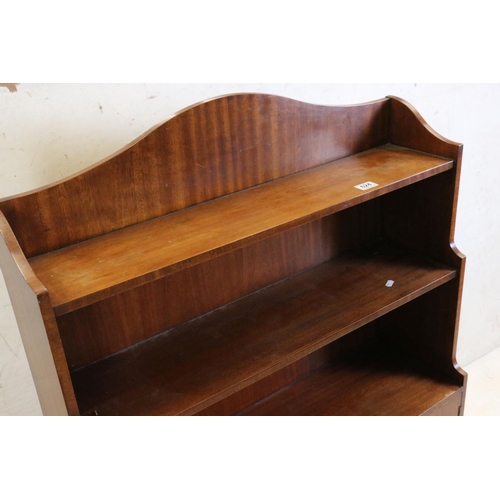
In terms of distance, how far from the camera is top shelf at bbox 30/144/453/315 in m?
1.14

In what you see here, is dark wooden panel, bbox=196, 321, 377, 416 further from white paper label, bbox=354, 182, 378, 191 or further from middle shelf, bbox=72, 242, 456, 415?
white paper label, bbox=354, 182, 378, 191

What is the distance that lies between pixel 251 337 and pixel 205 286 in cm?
18

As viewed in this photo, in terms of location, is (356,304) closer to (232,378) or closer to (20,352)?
(232,378)

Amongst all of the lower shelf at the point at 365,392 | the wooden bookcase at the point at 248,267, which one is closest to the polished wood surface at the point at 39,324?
the wooden bookcase at the point at 248,267

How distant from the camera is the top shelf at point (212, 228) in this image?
114 centimetres

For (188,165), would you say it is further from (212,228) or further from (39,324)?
(39,324)

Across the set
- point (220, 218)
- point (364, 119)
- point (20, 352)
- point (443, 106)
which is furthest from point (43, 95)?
point (443, 106)

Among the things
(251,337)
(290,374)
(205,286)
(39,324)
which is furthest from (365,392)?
(39,324)

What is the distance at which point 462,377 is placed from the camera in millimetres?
1798

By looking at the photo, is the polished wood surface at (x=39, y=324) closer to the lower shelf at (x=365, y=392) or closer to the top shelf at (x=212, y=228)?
the top shelf at (x=212, y=228)

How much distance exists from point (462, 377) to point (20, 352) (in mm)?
1266

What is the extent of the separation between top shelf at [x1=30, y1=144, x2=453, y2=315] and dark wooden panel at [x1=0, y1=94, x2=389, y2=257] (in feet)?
0.09

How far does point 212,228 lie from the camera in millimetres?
1312

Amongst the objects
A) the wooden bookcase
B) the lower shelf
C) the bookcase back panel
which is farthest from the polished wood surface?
the lower shelf
